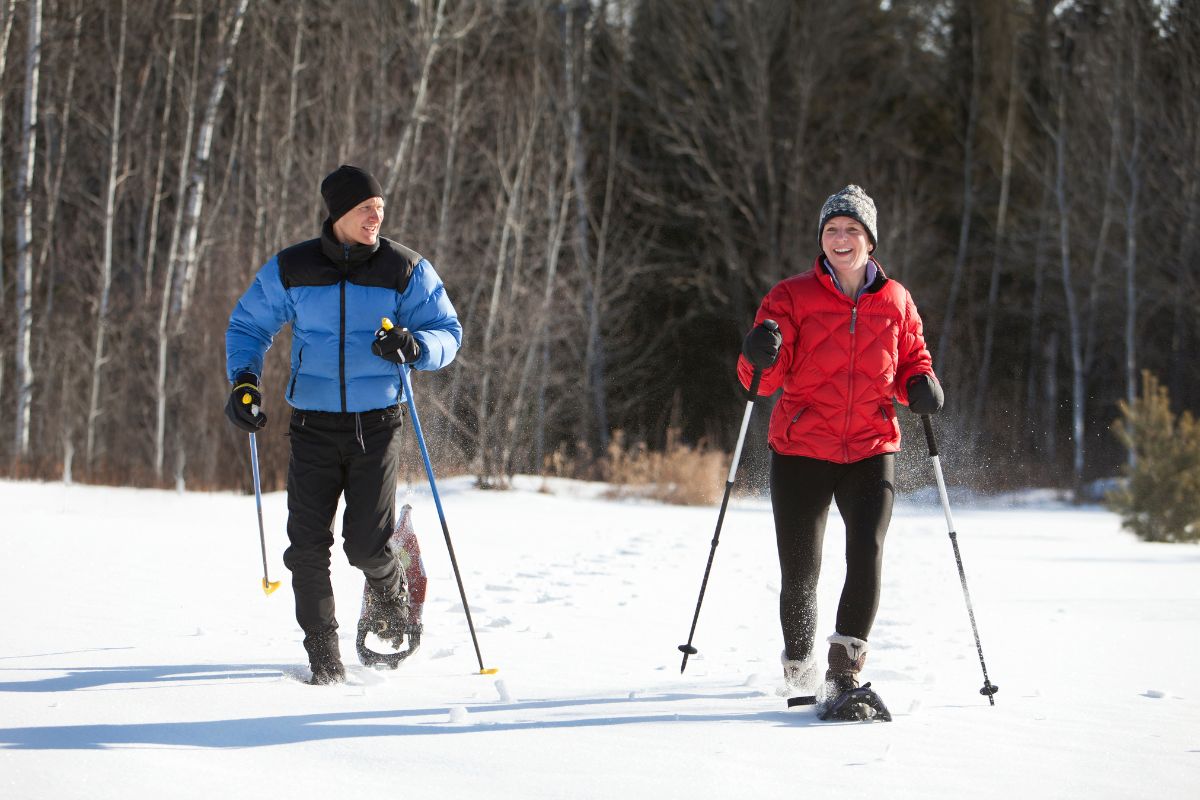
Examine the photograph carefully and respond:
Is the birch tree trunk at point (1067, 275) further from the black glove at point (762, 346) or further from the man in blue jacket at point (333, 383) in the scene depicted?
the man in blue jacket at point (333, 383)

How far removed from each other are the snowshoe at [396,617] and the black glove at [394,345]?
28.3 inches

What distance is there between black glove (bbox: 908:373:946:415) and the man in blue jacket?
1.63 m

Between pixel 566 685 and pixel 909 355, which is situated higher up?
pixel 909 355

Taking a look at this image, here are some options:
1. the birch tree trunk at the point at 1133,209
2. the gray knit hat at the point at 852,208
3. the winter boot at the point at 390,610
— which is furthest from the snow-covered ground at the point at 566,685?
the birch tree trunk at the point at 1133,209

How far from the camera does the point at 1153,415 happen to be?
37.0 feet

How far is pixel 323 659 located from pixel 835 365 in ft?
6.49

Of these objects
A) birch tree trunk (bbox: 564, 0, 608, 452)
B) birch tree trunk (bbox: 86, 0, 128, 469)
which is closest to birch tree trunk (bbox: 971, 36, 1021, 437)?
birch tree trunk (bbox: 564, 0, 608, 452)

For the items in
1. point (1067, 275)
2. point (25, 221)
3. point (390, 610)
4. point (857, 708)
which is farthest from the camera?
point (1067, 275)

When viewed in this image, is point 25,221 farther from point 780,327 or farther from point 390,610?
point 780,327

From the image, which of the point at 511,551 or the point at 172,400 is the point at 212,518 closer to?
the point at 511,551

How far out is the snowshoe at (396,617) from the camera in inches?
179

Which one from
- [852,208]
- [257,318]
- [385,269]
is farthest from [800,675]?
[257,318]

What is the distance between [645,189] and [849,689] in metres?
19.7

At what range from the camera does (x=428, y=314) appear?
4.45 m
